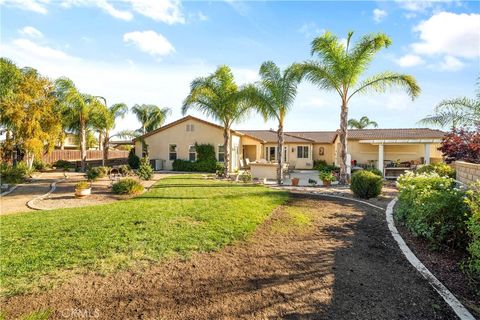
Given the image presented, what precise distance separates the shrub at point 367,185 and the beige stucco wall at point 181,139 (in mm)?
15187

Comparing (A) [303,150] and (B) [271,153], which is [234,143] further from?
(A) [303,150]

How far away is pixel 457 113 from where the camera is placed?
38.7ft

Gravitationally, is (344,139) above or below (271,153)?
above

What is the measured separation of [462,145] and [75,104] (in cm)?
2927

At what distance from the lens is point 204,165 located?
1005 inches

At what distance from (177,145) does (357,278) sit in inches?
954

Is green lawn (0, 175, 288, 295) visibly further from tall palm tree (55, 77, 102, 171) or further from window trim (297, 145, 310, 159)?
window trim (297, 145, 310, 159)

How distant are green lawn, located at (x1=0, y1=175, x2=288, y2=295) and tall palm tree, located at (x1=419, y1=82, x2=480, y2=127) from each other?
8.97 m

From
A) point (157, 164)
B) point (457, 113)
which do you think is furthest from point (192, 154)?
point (457, 113)

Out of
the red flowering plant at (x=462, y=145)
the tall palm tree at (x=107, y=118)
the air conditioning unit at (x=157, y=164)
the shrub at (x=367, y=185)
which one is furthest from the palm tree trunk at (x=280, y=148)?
the tall palm tree at (x=107, y=118)

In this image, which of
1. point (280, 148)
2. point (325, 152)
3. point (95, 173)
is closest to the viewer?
point (95, 173)

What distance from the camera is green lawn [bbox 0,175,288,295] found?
468 cm

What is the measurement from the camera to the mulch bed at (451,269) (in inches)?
158

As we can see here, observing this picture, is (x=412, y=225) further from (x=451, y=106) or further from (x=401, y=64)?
(x=401, y=64)
